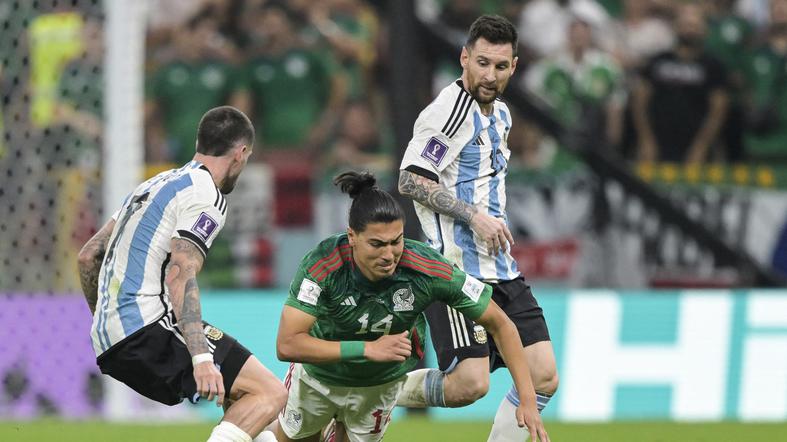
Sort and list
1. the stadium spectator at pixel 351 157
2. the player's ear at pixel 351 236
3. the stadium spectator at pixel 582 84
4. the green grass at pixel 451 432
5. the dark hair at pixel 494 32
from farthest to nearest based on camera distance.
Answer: the stadium spectator at pixel 582 84, the stadium spectator at pixel 351 157, the green grass at pixel 451 432, the dark hair at pixel 494 32, the player's ear at pixel 351 236

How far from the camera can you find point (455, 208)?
6691mm

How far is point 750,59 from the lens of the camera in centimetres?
1334

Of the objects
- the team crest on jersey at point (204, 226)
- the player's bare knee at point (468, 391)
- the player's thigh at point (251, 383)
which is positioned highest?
the team crest on jersey at point (204, 226)

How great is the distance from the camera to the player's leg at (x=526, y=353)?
681 centimetres

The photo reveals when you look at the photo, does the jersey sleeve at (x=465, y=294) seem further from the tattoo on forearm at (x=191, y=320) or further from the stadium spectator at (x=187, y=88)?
the stadium spectator at (x=187, y=88)

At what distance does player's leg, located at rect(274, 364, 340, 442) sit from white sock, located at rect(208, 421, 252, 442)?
580mm

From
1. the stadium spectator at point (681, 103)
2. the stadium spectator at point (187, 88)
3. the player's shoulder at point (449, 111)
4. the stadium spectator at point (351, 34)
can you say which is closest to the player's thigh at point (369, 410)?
the player's shoulder at point (449, 111)

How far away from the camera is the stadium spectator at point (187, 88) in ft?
41.4

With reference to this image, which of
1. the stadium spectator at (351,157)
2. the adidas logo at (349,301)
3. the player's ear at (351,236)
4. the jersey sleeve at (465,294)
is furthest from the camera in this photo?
the stadium spectator at (351,157)

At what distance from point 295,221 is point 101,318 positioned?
6.01 m

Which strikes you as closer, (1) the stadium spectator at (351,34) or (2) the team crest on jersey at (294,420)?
(2) the team crest on jersey at (294,420)

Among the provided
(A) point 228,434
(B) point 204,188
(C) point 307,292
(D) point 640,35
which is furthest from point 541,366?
(D) point 640,35

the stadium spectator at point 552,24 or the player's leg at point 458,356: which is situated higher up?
the stadium spectator at point 552,24

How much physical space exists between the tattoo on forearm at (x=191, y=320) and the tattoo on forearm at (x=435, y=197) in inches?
51.4
